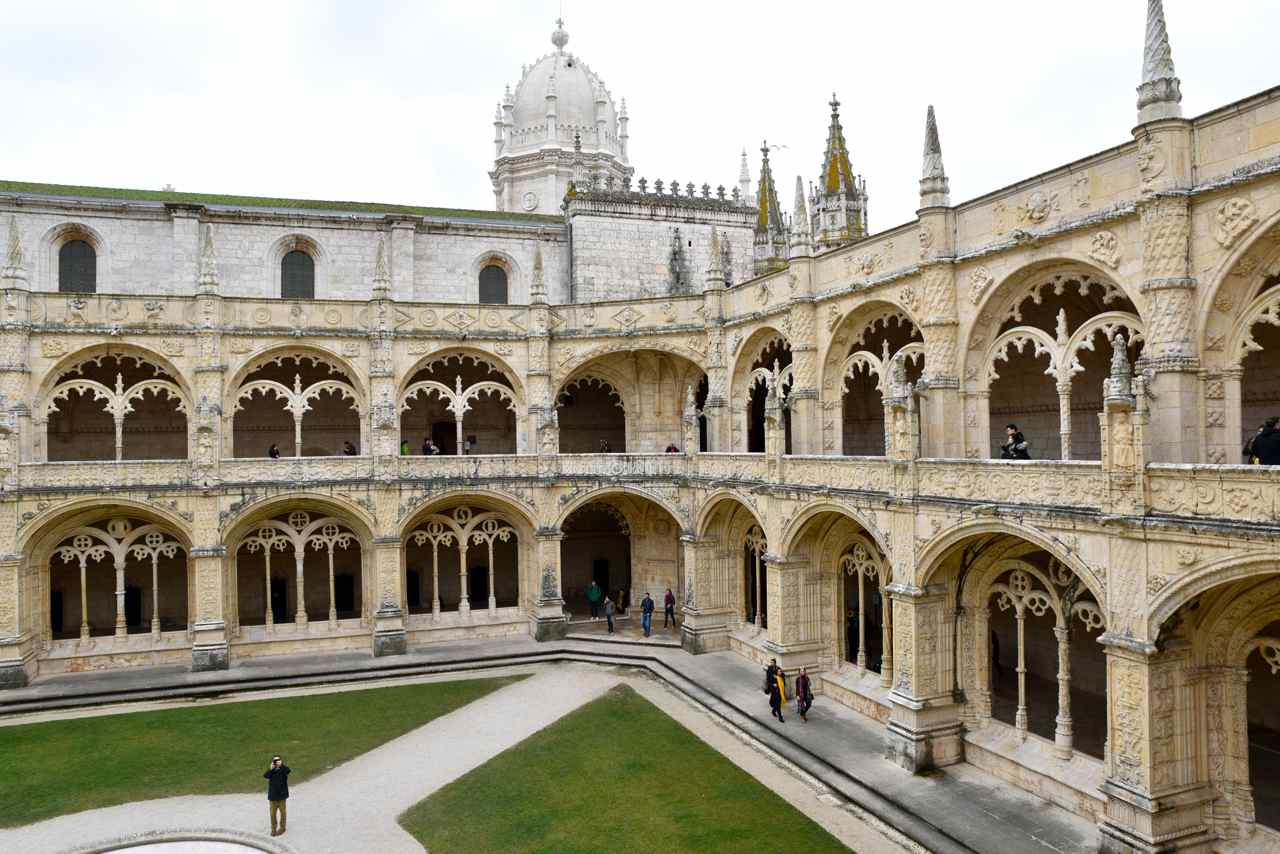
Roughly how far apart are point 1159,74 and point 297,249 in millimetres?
26903

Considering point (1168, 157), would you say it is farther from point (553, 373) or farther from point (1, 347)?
point (1, 347)

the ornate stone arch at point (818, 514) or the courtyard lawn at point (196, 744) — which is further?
the ornate stone arch at point (818, 514)

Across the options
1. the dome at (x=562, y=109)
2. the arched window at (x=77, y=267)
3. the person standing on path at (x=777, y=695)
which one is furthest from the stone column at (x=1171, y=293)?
the dome at (x=562, y=109)

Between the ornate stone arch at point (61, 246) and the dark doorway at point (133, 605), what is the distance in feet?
33.6

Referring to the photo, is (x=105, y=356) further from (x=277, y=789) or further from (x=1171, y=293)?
(x=1171, y=293)

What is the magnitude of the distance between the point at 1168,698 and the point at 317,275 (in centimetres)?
2826

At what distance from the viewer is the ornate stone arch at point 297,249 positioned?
3028 cm

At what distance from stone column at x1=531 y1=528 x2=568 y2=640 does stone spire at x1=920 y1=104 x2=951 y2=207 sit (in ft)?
52.0

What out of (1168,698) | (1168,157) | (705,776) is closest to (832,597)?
(705,776)

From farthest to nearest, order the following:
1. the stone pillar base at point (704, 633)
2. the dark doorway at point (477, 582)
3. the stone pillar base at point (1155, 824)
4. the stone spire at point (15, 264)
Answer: the dark doorway at point (477, 582) < the stone pillar base at point (704, 633) < the stone spire at point (15, 264) < the stone pillar base at point (1155, 824)

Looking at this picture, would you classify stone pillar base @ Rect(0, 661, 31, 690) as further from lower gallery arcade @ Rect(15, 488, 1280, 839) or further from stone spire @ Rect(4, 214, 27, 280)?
stone spire @ Rect(4, 214, 27, 280)

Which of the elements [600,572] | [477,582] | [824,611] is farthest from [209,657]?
[824,611]

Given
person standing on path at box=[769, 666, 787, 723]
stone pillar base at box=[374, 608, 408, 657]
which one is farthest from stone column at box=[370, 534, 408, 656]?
person standing on path at box=[769, 666, 787, 723]

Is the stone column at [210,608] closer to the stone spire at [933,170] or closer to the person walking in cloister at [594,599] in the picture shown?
the person walking in cloister at [594,599]
